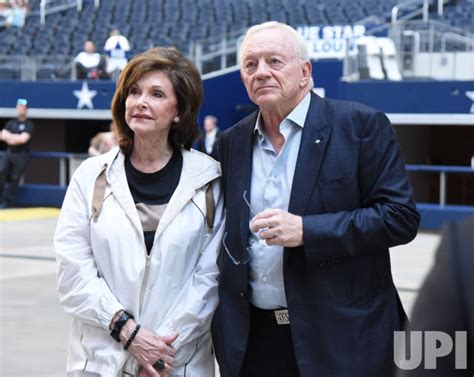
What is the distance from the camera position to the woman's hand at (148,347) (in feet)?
9.55

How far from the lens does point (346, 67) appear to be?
1584 cm

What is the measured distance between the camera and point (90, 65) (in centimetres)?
1930

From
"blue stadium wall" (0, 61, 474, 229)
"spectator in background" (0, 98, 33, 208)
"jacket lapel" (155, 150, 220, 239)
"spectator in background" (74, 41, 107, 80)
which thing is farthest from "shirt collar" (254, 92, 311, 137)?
"spectator in background" (74, 41, 107, 80)

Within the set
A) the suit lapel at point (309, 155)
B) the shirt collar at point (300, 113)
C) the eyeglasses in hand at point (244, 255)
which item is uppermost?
the shirt collar at point (300, 113)

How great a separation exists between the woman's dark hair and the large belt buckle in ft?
2.30

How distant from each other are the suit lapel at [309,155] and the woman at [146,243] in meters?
0.36

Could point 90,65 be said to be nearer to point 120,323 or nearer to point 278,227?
point 120,323

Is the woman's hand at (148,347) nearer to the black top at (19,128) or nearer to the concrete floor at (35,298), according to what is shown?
the concrete floor at (35,298)

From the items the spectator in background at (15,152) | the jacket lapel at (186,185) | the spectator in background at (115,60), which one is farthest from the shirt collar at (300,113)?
the spectator in background at (115,60)

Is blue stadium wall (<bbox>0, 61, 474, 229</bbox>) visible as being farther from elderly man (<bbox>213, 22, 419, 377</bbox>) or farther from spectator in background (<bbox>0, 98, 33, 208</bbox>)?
elderly man (<bbox>213, 22, 419, 377</bbox>)

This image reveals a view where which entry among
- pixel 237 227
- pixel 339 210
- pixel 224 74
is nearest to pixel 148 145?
pixel 237 227

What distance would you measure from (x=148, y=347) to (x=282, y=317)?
0.45m

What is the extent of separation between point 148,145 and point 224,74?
16107mm

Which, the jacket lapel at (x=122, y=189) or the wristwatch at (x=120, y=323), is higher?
the jacket lapel at (x=122, y=189)
